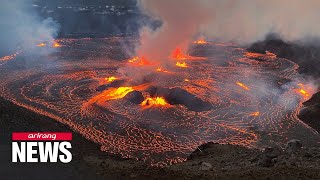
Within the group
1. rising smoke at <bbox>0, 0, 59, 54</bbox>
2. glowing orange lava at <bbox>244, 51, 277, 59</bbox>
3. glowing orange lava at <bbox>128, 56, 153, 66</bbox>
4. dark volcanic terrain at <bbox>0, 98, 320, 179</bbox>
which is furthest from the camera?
rising smoke at <bbox>0, 0, 59, 54</bbox>

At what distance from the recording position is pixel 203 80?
6475 centimetres

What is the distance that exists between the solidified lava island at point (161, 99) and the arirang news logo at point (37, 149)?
23.2 feet

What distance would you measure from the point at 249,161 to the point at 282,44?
3259 inches

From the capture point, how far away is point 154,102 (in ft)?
169

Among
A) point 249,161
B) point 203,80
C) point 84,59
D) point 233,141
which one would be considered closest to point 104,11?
point 84,59

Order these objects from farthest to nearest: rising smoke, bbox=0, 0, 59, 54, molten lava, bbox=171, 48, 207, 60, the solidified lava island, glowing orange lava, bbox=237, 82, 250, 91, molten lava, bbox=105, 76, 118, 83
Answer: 1. rising smoke, bbox=0, 0, 59, 54
2. molten lava, bbox=171, 48, 207, 60
3. molten lava, bbox=105, 76, 118, 83
4. glowing orange lava, bbox=237, 82, 250, 91
5. the solidified lava island

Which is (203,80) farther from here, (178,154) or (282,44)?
(282,44)

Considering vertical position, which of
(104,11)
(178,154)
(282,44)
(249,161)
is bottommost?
(178,154)

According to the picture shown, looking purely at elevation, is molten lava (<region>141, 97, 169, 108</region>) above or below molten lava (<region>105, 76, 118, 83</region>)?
below

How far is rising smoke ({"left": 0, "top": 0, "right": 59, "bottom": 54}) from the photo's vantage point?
95537 millimetres

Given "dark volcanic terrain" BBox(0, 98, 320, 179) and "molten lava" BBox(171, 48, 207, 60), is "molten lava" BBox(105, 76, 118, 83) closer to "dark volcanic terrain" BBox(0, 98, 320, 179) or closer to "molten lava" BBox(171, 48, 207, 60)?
"molten lava" BBox(171, 48, 207, 60)

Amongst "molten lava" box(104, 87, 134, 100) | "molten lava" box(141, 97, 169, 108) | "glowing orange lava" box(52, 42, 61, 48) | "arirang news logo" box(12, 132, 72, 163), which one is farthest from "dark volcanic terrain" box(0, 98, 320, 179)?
"glowing orange lava" box(52, 42, 61, 48)

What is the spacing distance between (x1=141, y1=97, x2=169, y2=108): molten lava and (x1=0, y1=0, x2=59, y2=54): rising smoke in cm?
4656

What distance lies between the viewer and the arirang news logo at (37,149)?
85.3 ft
